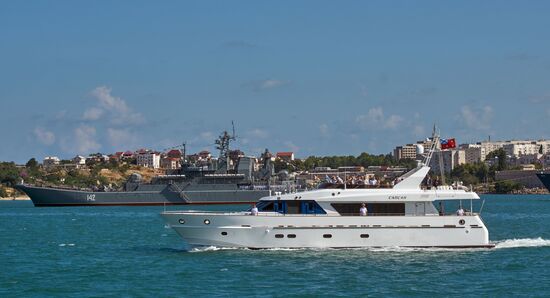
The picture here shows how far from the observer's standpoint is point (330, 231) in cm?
3925

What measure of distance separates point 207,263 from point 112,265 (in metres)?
4.02

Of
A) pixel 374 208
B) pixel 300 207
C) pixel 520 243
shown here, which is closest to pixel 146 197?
pixel 520 243

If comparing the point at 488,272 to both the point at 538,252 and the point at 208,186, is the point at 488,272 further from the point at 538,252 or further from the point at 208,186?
the point at 208,186

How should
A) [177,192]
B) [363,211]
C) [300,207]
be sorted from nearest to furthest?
1. [363,211]
2. [300,207]
3. [177,192]

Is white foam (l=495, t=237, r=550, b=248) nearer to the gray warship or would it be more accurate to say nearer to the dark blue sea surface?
the dark blue sea surface

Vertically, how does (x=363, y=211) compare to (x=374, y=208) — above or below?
below

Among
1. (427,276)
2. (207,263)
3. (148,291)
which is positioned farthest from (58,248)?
(427,276)

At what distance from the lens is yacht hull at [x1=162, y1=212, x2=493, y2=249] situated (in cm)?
3922

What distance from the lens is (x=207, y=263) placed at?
122 ft

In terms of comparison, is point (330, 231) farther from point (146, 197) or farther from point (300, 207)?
point (146, 197)

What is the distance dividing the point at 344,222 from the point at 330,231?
647 mm

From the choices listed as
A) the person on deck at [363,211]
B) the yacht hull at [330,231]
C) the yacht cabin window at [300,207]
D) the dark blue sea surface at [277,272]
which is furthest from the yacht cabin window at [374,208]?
the dark blue sea surface at [277,272]

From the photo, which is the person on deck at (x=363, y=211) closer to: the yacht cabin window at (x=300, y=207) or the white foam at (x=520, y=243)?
the yacht cabin window at (x=300, y=207)

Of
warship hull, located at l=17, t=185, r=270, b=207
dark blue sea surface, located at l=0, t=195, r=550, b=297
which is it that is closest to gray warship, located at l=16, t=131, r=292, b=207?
warship hull, located at l=17, t=185, r=270, b=207
